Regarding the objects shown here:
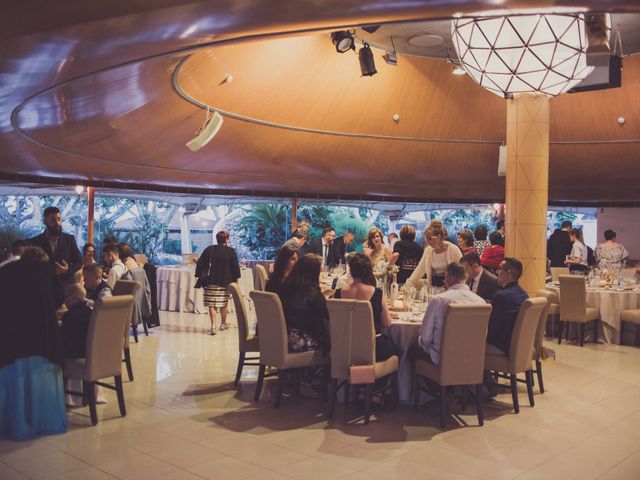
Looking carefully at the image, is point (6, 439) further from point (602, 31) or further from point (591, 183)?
point (591, 183)

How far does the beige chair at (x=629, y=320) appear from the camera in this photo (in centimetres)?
796

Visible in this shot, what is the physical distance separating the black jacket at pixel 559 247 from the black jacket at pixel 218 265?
6.22 metres

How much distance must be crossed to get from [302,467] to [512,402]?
2.30 meters

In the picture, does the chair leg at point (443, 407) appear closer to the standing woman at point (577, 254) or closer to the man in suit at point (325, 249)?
the man in suit at point (325, 249)

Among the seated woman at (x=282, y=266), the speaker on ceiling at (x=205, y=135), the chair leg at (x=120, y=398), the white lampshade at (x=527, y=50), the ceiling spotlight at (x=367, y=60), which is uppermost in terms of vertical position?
the ceiling spotlight at (x=367, y=60)

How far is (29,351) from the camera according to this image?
14.2ft

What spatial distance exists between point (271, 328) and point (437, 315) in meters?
1.33

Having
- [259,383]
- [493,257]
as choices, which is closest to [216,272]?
[259,383]

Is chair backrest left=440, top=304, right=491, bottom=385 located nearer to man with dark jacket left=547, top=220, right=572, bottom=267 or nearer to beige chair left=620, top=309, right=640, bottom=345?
beige chair left=620, top=309, right=640, bottom=345

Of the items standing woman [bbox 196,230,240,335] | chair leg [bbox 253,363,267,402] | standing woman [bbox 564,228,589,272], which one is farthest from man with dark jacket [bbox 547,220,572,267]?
chair leg [bbox 253,363,267,402]

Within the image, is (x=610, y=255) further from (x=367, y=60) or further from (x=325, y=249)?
(x=367, y=60)

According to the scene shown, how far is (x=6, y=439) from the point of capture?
4.29 m

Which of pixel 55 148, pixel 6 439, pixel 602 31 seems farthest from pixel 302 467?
pixel 55 148

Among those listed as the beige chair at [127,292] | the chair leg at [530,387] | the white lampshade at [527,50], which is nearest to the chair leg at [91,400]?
the beige chair at [127,292]
